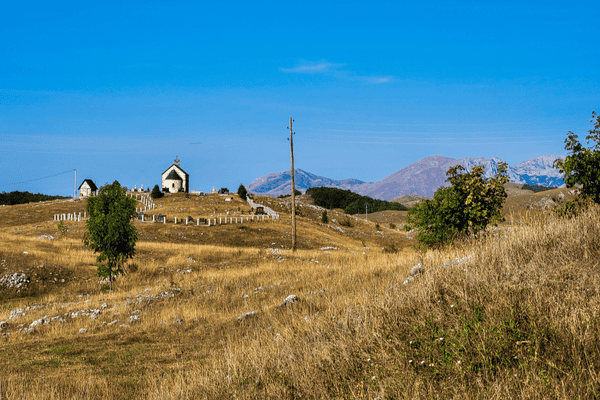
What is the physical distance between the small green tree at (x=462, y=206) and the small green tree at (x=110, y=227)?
16176 mm

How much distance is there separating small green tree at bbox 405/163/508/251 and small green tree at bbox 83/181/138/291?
1618 centimetres

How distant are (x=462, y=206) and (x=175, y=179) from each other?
281 feet

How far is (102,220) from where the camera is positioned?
20.4 m

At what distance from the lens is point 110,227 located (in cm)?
2023

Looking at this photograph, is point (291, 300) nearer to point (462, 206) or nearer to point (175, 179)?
point (462, 206)

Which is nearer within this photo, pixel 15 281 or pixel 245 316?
pixel 245 316

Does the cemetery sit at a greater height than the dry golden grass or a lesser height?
greater

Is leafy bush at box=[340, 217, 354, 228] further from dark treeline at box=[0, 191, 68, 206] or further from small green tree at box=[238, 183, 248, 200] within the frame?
dark treeline at box=[0, 191, 68, 206]

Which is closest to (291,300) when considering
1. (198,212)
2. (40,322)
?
(40,322)

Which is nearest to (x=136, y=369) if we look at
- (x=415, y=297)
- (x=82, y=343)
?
(x=82, y=343)

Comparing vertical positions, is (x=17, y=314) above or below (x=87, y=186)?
below

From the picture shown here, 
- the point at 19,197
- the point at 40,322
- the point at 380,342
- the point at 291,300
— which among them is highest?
the point at 19,197

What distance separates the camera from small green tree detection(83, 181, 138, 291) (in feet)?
66.4

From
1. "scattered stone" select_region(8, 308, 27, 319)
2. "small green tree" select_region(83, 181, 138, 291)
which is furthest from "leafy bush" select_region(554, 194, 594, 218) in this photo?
"small green tree" select_region(83, 181, 138, 291)
